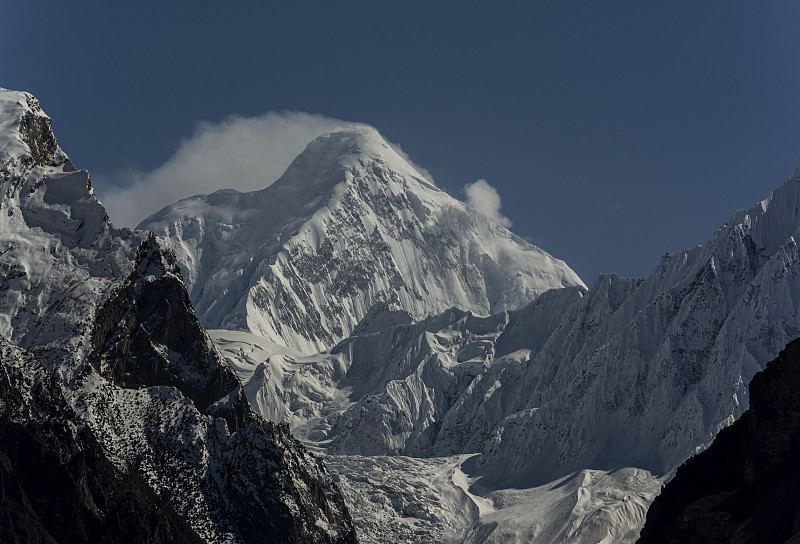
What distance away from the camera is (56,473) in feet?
609

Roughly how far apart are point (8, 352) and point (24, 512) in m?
24.7

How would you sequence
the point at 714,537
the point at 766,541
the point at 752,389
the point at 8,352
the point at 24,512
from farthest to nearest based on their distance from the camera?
the point at 8,352
the point at 24,512
the point at 752,389
the point at 714,537
the point at 766,541

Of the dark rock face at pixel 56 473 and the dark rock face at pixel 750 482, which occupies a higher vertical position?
the dark rock face at pixel 56 473

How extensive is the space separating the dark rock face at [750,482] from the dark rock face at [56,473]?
234ft

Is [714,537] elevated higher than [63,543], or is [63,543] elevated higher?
[63,543]

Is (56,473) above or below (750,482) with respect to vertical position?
above

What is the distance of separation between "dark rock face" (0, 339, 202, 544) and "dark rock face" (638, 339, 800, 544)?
71.4 metres

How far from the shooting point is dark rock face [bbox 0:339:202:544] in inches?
7170

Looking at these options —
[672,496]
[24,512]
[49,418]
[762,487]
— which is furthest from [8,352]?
[762,487]

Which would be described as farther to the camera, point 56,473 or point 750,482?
point 56,473

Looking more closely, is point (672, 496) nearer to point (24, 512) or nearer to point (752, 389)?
point (752, 389)

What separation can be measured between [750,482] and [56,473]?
304 feet

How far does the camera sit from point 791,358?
6255 inches

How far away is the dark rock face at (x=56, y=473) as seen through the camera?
7170 inches
